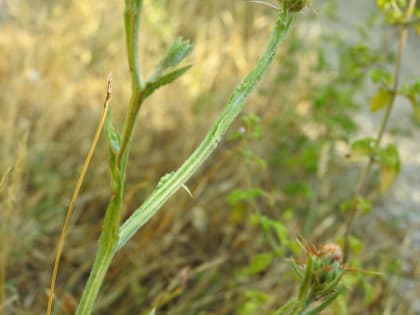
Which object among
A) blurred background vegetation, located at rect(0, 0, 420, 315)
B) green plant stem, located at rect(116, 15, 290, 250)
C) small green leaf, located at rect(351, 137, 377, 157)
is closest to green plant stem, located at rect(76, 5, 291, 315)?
green plant stem, located at rect(116, 15, 290, 250)

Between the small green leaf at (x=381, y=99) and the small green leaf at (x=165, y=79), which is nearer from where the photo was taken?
the small green leaf at (x=165, y=79)

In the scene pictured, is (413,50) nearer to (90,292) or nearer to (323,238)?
(323,238)

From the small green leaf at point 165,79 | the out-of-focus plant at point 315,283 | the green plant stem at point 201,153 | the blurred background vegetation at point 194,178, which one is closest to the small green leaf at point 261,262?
the blurred background vegetation at point 194,178

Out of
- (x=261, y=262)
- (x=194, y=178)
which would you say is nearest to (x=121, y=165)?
(x=261, y=262)

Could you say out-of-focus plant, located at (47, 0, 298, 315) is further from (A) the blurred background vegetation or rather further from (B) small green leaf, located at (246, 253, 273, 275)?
(B) small green leaf, located at (246, 253, 273, 275)

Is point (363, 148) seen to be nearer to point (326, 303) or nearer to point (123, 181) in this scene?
point (326, 303)

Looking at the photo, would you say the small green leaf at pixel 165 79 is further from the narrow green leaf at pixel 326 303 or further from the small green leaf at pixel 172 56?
the narrow green leaf at pixel 326 303
